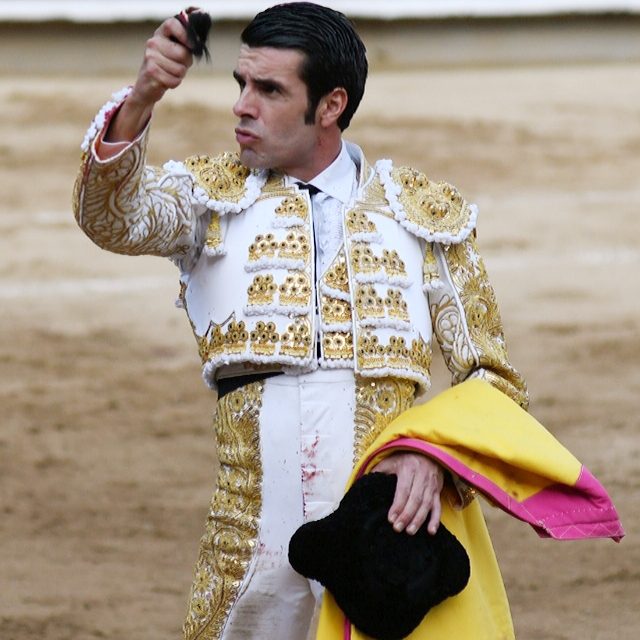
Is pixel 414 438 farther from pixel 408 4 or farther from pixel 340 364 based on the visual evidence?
pixel 408 4

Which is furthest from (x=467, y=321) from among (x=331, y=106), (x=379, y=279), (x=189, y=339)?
(x=189, y=339)

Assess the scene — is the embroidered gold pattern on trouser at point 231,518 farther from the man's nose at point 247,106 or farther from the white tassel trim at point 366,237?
the man's nose at point 247,106

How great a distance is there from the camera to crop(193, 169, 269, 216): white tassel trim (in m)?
3.58

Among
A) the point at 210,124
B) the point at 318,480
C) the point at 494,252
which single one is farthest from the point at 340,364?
the point at 210,124

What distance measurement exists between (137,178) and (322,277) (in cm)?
48

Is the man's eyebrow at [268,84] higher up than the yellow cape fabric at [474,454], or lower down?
higher up

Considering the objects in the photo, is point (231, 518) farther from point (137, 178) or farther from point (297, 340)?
point (137, 178)

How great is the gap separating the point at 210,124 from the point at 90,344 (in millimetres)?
3417

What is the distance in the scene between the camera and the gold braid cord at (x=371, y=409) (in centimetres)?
358

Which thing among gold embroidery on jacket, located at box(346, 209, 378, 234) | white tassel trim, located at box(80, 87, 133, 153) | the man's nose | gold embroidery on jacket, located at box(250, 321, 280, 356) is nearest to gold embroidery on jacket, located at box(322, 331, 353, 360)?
gold embroidery on jacket, located at box(250, 321, 280, 356)

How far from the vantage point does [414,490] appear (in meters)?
3.34

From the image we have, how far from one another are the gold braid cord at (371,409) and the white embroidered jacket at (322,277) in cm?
4

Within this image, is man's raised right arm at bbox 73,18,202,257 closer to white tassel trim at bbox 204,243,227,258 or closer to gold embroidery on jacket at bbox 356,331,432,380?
white tassel trim at bbox 204,243,227,258

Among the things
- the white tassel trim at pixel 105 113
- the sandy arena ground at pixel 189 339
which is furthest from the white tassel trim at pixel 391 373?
the sandy arena ground at pixel 189 339
